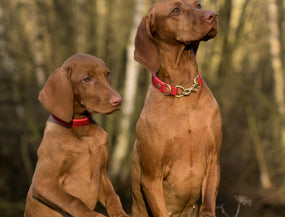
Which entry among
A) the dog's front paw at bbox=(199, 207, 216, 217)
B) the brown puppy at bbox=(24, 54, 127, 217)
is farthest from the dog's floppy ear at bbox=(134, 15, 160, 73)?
the dog's front paw at bbox=(199, 207, 216, 217)

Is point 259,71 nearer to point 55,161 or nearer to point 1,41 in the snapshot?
point 1,41

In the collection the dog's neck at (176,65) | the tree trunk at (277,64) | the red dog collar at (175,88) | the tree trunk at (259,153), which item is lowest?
the tree trunk at (259,153)

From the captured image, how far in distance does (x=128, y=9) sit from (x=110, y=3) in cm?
103

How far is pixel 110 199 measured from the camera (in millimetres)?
4223

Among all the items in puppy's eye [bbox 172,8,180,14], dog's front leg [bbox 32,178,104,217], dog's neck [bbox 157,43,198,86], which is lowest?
dog's front leg [bbox 32,178,104,217]

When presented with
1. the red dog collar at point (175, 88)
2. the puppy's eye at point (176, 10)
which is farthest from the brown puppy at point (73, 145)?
the puppy's eye at point (176, 10)

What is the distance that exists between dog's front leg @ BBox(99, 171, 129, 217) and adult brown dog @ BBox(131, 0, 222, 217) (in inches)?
16.3

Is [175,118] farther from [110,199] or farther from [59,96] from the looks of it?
[59,96]

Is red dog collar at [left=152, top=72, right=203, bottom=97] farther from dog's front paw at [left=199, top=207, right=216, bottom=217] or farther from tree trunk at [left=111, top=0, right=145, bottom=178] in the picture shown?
tree trunk at [left=111, top=0, right=145, bottom=178]

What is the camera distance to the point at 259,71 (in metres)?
13.4

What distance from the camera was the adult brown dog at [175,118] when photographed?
14.5 ft

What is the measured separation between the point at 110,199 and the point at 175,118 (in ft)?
3.01

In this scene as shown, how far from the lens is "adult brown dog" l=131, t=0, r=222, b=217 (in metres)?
4.43

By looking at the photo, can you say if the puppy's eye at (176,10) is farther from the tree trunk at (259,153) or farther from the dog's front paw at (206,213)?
the tree trunk at (259,153)
